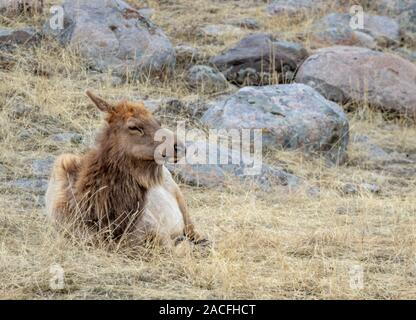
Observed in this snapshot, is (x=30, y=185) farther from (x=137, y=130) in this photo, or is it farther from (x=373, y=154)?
(x=373, y=154)

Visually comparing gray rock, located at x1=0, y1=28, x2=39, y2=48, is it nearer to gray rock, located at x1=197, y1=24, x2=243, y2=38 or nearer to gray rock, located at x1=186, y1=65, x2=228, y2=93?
gray rock, located at x1=186, y1=65, x2=228, y2=93

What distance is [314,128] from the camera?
1162cm

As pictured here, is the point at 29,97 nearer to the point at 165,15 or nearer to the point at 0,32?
the point at 0,32

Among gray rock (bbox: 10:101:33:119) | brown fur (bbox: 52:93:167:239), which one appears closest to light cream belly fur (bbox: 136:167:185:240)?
brown fur (bbox: 52:93:167:239)

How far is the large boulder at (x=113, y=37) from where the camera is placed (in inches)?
513

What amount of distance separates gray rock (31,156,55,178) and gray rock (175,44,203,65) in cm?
439

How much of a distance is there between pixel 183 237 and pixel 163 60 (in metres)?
5.85

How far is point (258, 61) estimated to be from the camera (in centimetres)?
1398

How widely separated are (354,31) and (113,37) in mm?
4886

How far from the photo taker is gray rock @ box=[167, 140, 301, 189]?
10.1 meters

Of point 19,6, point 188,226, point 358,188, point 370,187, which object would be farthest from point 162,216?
point 19,6

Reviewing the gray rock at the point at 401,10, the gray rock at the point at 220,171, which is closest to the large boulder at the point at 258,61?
the gray rock at the point at 220,171

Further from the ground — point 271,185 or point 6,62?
point 6,62

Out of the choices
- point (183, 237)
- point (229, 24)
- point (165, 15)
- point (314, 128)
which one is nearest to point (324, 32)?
point (229, 24)
